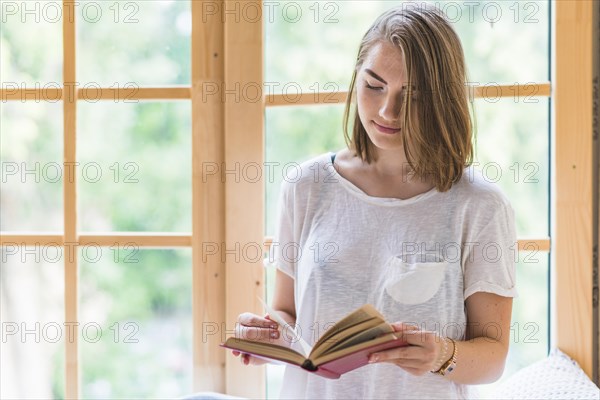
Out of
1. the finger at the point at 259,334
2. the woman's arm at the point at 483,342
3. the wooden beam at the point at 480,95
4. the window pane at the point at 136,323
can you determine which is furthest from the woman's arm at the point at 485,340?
the window pane at the point at 136,323

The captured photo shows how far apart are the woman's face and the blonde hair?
0.06 feet

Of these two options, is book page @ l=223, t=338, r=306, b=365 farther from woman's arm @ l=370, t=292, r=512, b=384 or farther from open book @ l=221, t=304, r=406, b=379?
woman's arm @ l=370, t=292, r=512, b=384

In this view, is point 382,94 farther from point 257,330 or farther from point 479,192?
point 257,330

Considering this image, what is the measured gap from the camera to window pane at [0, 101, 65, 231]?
1.66m

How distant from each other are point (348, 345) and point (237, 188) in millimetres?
674

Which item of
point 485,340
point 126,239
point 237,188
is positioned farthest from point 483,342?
point 126,239

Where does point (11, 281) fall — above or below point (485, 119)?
below

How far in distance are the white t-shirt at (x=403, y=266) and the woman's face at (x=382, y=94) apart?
128 mm

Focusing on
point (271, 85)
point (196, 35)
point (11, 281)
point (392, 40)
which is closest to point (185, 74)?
point (196, 35)

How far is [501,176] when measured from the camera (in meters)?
1.56

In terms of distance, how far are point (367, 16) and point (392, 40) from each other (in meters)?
0.35

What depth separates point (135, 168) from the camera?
1653 millimetres

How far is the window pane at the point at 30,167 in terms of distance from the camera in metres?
1.66

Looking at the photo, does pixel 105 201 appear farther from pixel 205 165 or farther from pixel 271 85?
pixel 271 85
